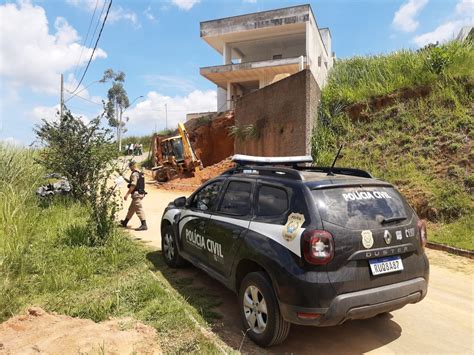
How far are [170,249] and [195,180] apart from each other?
48.5 feet

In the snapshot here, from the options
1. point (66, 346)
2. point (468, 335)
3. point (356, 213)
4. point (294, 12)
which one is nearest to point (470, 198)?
point (468, 335)

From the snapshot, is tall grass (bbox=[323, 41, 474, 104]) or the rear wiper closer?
the rear wiper

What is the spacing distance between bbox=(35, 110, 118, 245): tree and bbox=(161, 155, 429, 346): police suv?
355cm

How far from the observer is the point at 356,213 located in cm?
333

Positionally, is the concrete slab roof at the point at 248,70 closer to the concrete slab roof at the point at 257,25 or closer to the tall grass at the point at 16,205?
the concrete slab roof at the point at 257,25

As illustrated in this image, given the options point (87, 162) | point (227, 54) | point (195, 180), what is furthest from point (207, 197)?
point (227, 54)

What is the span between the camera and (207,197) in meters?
4.98

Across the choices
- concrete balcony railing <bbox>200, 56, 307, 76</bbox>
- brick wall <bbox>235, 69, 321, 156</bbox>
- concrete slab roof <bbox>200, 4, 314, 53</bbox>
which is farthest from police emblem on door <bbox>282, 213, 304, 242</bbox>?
concrete slab roof <bbox>200, 4, 314, 53</bbox>

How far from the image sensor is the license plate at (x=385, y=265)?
3230 mm

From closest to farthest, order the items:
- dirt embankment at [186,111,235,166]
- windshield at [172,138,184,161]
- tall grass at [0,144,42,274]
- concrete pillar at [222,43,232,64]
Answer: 1. tall grass at [0,144,42,274]
2. windshield at [172,138,184,161]
3. dirt embankment at [186,111,235,166]
4. concrete pillar at [222,43,232,64]

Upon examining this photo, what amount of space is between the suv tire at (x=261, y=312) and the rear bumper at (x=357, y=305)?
0.15 m

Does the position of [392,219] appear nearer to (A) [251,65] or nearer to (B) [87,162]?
(B) [87,162]

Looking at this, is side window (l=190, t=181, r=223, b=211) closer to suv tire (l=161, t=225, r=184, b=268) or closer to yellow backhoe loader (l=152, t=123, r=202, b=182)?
suv tire (l=161, t=225, r=184, b=268)

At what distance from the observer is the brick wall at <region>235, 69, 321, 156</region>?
44.7ft
